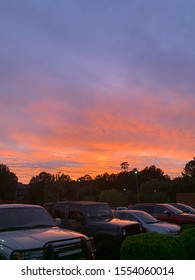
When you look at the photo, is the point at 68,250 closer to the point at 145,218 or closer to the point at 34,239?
the point at 34,239

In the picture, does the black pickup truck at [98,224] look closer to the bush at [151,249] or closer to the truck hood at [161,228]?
the truck hood at [161,228]

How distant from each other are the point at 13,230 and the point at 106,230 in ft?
12.4

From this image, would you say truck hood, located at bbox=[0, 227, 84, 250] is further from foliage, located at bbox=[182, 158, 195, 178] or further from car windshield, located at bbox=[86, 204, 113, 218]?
foliage, located at bbox=[182, 158, 195, 178]

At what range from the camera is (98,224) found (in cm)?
1066

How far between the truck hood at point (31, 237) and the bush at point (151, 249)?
1605mm

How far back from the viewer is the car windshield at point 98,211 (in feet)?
36.8

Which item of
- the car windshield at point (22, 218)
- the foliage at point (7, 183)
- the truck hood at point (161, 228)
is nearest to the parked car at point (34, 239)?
the car windshield at point (22, 218)

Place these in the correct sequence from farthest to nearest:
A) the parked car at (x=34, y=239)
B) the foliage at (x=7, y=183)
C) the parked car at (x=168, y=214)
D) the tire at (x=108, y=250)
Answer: the foliage at (x=7, y=183) < the parked car at (x=168, y=214) < the tire at (x=108, y=250) < the parked car at (x=34, y=239)

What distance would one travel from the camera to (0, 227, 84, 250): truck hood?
248 inches

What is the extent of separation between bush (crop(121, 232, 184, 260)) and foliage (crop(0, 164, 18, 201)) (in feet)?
168

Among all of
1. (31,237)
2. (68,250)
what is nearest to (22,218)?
(31,237)

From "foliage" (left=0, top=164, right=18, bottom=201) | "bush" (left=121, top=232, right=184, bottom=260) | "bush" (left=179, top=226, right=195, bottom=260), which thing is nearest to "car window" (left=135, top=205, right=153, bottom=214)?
"bush" (left=179, top=226, right=195, bottom=260)

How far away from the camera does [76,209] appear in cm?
1134

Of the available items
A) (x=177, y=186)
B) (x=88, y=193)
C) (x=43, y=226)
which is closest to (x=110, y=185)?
(x=88, y=193)
